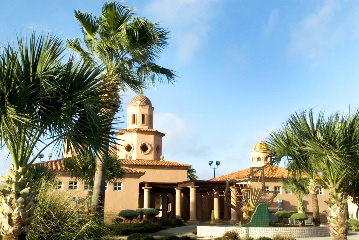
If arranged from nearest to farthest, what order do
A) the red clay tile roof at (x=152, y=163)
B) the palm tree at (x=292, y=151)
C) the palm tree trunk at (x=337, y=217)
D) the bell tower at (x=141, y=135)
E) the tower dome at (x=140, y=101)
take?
the palm tree trunk at (x=337, y=217)
the palm tree at (x=292, y=151)
the red clay tile roof at (x=152, y=163)
the bell tower at (x=141, y=135)
the tower dome at (x=140, y=101)

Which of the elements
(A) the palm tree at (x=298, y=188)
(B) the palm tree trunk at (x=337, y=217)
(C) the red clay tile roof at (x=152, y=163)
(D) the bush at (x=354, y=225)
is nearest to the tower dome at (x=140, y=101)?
(C) the red clay tile roof at (x=152, y=163)

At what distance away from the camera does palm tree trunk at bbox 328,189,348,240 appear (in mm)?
14719

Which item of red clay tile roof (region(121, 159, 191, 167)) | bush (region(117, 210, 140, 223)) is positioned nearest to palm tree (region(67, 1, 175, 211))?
bush (region(117, 210, 140, 223))

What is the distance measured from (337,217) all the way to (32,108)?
11.1m

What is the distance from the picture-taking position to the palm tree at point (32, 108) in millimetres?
9656

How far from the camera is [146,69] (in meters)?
18.8

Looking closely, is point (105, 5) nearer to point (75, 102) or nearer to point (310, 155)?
point (75, 102)

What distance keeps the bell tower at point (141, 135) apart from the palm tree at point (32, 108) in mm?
34575

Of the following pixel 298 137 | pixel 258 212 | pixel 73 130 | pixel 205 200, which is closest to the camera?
pixel 73 130

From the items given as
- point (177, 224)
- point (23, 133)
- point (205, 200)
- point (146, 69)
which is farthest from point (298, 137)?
point (205, 200)

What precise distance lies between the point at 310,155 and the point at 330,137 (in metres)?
1.17

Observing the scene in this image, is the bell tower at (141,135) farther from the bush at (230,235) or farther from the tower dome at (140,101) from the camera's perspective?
the bush at (230,235)

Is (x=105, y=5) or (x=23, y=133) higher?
(x=105, y=5)

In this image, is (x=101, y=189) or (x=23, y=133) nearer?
(x=23, y=133)
